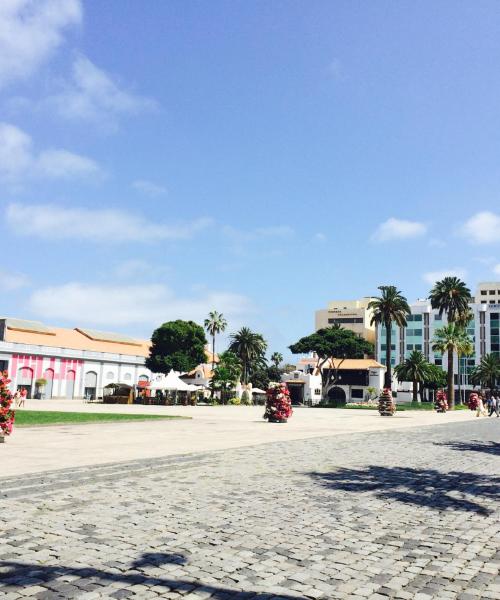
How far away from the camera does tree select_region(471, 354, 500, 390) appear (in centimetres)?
10862

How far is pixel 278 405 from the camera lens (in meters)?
31.4

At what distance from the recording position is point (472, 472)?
41.7 feet

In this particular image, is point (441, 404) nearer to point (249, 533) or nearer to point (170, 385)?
point (170, 385)

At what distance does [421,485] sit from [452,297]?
6554 cm

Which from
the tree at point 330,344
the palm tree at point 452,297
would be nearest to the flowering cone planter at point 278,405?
the palm tree at point 452,297

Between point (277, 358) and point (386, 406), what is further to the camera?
point (277, 358)

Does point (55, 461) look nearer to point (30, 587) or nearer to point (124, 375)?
point (30, 587)

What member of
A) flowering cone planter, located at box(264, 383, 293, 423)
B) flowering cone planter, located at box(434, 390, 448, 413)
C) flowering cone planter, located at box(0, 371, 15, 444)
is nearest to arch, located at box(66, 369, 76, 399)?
flowering cone planter, located at box(434, 390, 448, 413)

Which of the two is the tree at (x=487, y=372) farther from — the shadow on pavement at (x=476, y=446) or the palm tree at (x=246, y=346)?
the shadow on pavement at (x=476, y=446)

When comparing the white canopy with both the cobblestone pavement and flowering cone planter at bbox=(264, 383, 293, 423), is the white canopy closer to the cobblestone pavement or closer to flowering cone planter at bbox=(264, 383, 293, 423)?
flowering cone planter at bbox=(264, 383, 293, 423)

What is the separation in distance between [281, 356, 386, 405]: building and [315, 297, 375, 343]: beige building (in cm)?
3668

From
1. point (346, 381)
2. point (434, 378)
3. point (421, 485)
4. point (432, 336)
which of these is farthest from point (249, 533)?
point (432, 336)

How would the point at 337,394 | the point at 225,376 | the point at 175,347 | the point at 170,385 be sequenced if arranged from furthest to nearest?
the point at 337,394 < the point at 175,347 < the point at 225,376 < the point at 170,385

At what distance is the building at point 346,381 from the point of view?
93.8 meters
